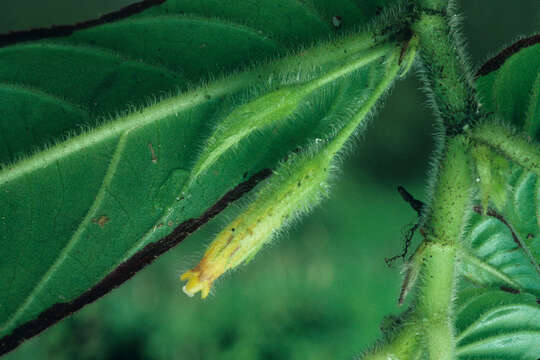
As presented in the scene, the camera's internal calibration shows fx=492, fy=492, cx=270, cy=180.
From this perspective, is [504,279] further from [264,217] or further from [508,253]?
[264,217]

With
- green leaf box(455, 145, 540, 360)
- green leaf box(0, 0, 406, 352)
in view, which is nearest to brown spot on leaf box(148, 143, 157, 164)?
green leaf box(0, 0, 406, 352)

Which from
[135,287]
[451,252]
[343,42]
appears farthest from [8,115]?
[135,287]

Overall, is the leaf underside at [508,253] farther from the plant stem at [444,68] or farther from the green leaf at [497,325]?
the plant stem at [444,68]

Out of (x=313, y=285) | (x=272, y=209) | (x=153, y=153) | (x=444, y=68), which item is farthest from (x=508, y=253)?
(x=313, y=285)

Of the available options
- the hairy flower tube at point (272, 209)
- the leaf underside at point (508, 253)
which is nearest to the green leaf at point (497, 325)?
the leaf underside at point (508, 253)

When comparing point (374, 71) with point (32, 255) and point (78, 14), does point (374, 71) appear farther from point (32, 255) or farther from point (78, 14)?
point (78, 14)

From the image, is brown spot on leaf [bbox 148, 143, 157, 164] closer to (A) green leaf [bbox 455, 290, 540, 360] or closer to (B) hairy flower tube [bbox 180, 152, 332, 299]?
(B) hairy flower tube [bbox 180, 152, 332, 299]
